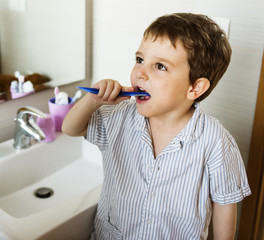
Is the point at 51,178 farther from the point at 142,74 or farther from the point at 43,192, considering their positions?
the point at 142,74

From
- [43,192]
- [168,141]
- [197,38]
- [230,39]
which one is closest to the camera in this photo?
[197,38]

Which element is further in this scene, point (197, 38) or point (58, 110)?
point (58, 110)

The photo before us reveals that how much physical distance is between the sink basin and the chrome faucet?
0.10 ft

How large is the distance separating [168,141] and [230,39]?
0.39 m

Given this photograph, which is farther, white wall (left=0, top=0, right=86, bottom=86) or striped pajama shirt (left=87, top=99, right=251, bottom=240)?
white wall (left=0, top=0, right=86, bottom=86)

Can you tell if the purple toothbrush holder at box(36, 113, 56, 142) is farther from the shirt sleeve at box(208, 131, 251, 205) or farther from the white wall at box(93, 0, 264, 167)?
the shirt sleeve at box(208, 131, 251, 205)

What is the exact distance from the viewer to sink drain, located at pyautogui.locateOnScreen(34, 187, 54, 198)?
117 cm

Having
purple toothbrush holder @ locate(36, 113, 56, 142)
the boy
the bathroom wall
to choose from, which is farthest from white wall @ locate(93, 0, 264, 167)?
purple toothbrush holder @ locate(36, 113, 56, 142)

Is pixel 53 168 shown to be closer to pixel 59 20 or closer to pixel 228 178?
pixel 59 20

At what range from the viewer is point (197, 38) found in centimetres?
79

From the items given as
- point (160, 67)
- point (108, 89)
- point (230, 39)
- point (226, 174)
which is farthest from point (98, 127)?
point (230, 39)

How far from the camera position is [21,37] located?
47.4 inches

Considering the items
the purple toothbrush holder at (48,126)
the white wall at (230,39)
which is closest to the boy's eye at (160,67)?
the white wall at (230,39)

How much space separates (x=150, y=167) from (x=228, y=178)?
192mm
